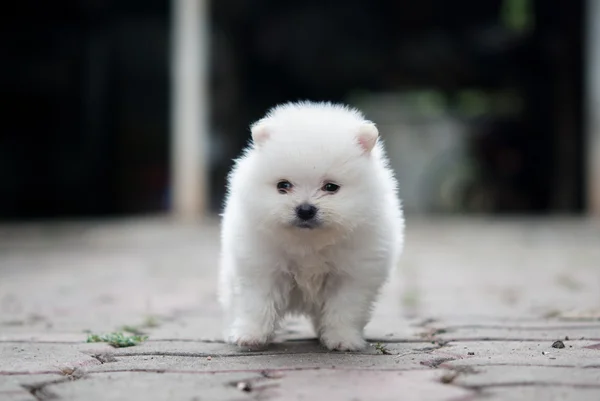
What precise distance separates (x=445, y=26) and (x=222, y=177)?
5358 millimetres

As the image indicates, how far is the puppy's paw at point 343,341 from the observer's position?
3.43m

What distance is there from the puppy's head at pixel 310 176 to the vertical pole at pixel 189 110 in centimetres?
966

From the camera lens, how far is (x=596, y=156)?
12617 mm

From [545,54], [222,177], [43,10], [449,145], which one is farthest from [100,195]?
[545,54]

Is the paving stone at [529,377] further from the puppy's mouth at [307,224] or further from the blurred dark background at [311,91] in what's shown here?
the blurred dark background at [311,91]

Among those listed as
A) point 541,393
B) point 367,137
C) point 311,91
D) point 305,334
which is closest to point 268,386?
point 541,393

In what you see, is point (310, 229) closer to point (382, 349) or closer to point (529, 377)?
point (382, 349)

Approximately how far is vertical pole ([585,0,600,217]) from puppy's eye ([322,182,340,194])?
33.1ft

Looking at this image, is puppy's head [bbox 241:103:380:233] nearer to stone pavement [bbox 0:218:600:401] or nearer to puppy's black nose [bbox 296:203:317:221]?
puppy's black nose [bbox 296:203:317:221]

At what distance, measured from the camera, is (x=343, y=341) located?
3.43 m

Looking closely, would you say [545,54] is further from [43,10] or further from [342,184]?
[342,184]

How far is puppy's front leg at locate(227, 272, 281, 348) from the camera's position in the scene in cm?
346

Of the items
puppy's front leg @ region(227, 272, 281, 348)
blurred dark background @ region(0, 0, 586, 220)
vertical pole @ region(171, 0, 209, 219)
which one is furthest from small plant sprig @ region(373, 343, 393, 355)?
blurred dark background @ region(0, 0, 586, 220)

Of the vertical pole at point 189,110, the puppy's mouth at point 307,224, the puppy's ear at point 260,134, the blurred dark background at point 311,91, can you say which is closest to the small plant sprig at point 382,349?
the puppy's mouth at point 307,224
